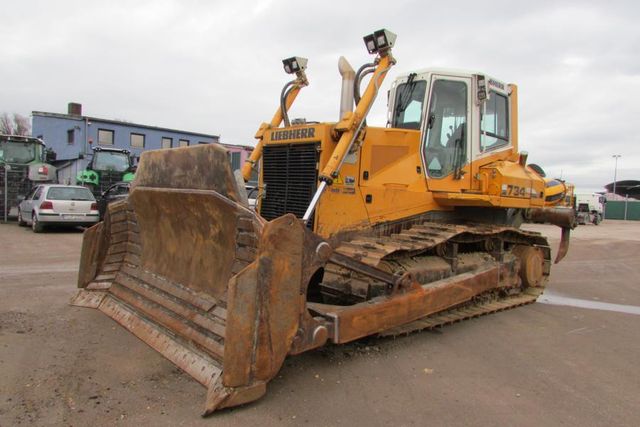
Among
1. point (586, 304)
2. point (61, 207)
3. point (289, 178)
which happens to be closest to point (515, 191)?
point (586, 304)

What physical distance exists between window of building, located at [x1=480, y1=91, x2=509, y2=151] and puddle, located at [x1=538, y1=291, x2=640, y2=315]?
8.23 feet

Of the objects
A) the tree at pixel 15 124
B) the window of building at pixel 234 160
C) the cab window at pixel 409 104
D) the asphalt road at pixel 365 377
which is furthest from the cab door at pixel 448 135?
the tree at pixel 15 124

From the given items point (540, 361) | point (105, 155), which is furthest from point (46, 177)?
point (540, 361)

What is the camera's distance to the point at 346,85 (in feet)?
17.0

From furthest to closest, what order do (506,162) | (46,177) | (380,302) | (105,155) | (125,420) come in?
(105,155) → (46,177) → (506,162) → (380,302) → (125,420)

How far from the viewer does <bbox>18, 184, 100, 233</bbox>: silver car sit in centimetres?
1330

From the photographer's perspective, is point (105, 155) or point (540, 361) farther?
point (105, 155)

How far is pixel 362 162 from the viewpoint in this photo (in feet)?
16.6

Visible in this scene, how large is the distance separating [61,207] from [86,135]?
62.3 feet

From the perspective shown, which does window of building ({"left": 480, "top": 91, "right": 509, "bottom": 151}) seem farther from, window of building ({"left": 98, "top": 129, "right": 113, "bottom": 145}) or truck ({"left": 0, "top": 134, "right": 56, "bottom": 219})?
window of building ({"left": 98, "top": 129, "right": 113, "bottom": 145})

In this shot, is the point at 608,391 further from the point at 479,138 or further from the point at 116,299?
the point at 116,299

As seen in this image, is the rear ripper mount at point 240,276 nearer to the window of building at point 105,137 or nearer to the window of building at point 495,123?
the window of building at point 495,123

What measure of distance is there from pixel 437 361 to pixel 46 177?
16.9 metres

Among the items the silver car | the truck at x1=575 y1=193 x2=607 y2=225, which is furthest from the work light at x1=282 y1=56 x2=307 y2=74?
the truck at x1=575 y1=193 x2=607 y2=225
